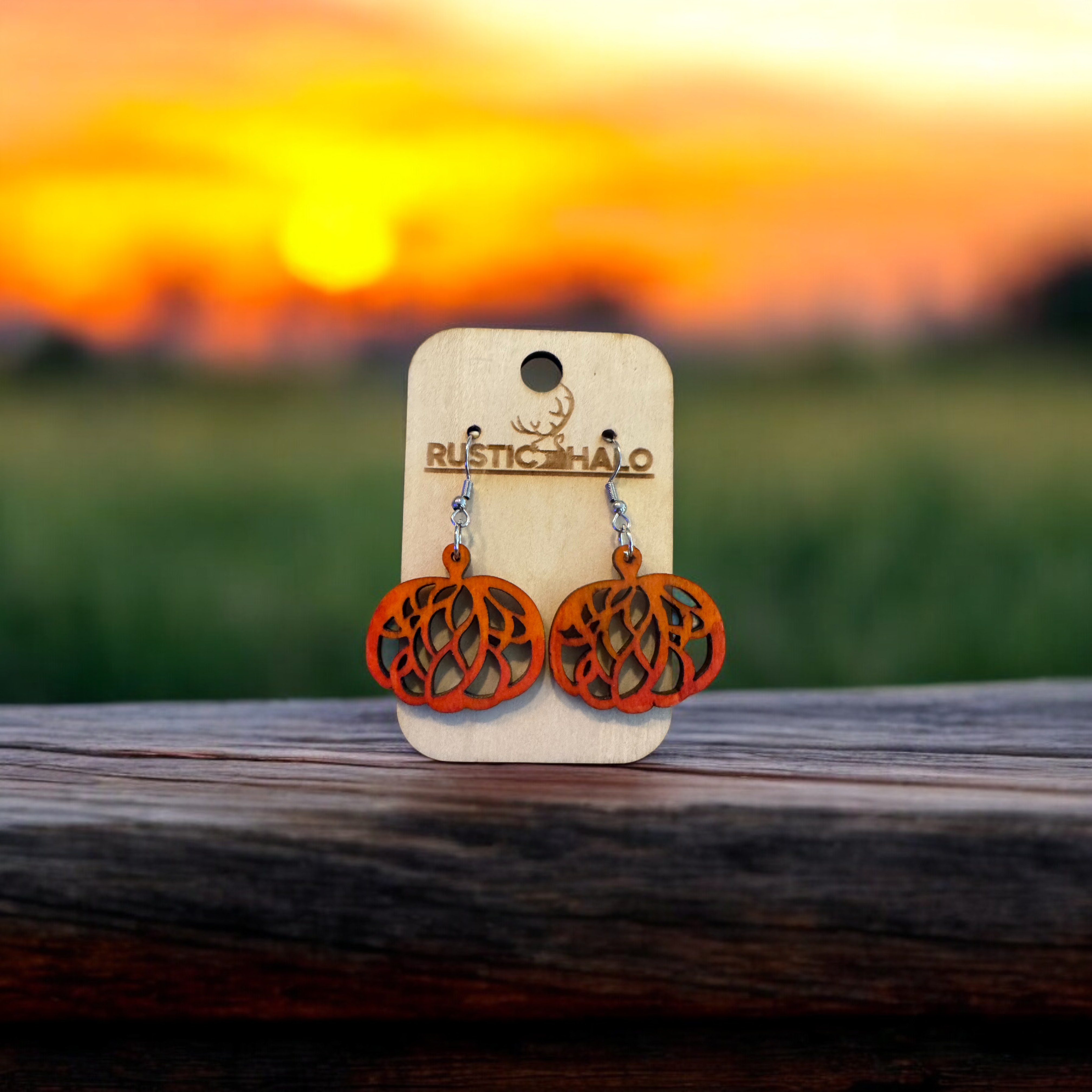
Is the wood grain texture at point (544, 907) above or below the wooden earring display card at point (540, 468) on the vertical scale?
below

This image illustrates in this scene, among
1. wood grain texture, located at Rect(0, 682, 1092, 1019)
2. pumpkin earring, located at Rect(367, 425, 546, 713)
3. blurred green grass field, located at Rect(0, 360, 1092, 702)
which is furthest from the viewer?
blurred green grass field, located at Rect(0, 360, 1092, 702)

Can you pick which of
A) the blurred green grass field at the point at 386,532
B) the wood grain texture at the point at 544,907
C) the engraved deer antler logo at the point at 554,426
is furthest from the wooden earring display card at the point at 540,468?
the blurred green grass field at the point at 386,532

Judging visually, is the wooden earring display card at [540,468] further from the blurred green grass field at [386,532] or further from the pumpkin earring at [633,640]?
the blurred green grass field at [386,532]

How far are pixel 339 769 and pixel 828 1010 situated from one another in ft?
1.25

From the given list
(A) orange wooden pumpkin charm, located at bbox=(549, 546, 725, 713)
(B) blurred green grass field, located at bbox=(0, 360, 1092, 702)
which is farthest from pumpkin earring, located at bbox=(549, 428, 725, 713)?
(B) blurred green grass field, located at bbox=(0, 360, 1092, 702)

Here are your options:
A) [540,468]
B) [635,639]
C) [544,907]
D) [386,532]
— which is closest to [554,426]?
[540,468]

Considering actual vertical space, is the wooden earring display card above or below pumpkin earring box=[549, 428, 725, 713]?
above

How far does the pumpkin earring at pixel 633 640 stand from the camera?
2.74ft

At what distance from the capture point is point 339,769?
2.64 feet

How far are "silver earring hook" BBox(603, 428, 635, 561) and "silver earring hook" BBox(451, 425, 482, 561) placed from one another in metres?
0.11

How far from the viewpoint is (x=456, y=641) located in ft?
2.74

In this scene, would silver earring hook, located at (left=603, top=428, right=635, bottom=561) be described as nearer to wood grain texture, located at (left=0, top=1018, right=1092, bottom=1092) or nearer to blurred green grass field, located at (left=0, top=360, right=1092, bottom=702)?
wood grain texture, located at (left=0, top=1018, right=1092, bottom=1092)

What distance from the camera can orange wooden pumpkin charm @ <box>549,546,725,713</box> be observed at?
835mm

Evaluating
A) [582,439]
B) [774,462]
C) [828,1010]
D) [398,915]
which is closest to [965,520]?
[774,462]
